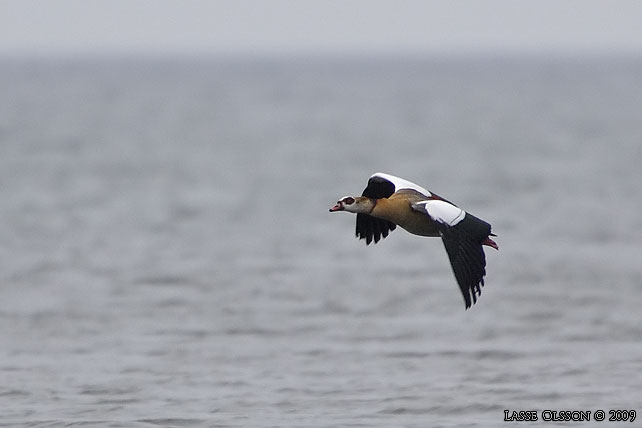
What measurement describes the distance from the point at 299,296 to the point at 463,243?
705 cm

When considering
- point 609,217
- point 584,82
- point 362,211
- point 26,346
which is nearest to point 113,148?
point 609,217

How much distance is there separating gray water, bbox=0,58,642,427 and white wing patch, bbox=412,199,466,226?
196cm

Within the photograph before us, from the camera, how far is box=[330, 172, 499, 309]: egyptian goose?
1295 cm

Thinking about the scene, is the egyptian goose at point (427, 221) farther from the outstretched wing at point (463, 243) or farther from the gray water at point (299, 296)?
the gray water at point (299, 296)

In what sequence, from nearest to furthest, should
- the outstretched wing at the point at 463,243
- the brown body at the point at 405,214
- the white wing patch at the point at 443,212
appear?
the outstretched wing at the point at 463,243
the white wing patch at the point at 443,212
the brown body at the point at 405,214

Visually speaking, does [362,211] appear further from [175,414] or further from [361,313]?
[361,313]

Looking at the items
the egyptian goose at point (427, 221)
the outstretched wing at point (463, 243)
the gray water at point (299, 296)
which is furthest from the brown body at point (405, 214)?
the gray water at point (299, 296)

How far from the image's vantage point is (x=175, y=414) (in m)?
14.1

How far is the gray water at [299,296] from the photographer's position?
14727 millimetres

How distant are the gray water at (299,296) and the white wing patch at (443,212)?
196 cm

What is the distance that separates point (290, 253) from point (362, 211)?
970 centimetres

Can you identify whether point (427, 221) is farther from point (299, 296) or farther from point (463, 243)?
point (299, 296)

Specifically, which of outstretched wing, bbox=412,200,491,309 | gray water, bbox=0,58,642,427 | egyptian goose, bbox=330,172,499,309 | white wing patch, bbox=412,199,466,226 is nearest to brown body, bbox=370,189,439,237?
egyptian goose, bbox=330,172,499,309

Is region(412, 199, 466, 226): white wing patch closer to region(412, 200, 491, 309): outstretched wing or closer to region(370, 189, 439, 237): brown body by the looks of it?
region(412, 200, 491, 309): outstretched wing
